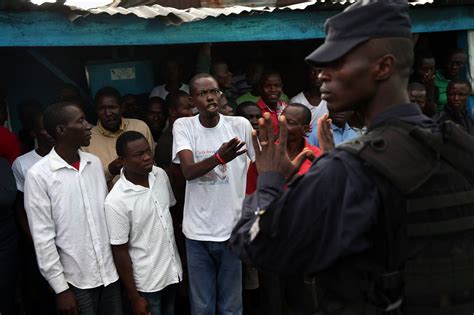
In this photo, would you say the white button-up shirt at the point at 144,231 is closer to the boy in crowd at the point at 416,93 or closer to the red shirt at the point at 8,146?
the red shirt at the point at 8,146

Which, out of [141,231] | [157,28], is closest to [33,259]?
[141,231]

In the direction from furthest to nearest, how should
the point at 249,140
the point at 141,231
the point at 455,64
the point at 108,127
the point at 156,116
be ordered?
1. the point at 455,64
2. the point at 156,116
3. the point at 108,127
4. the point at 249,140
5. the point at 141,231

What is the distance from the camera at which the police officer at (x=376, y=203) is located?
64.1 inches

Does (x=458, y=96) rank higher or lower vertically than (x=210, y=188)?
higher

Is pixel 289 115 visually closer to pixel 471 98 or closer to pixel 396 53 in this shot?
pixel 396 53

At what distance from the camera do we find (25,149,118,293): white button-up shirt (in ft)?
10.9

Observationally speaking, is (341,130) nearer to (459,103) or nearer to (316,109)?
(316,109)

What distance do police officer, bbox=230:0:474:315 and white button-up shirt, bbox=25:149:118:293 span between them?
192 cm

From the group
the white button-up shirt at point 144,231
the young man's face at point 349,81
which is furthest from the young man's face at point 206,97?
the young man's face at point 349,81

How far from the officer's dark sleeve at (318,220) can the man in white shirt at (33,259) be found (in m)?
2.80

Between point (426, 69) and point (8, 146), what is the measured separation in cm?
448

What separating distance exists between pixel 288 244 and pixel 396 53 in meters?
0.71

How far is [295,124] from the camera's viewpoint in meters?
3.72

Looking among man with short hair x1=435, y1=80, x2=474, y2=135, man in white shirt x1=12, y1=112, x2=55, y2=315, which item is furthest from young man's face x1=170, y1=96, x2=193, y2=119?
man with short hair x1=435, y1=80, x2=474, y2=135
